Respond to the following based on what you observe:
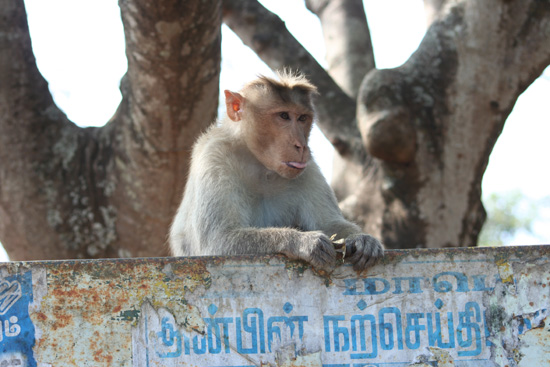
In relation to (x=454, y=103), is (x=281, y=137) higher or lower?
lower

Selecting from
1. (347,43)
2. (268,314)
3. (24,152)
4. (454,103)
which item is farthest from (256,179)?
(347,43)

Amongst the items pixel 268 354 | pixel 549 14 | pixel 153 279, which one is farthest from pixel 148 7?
pixel 549 14

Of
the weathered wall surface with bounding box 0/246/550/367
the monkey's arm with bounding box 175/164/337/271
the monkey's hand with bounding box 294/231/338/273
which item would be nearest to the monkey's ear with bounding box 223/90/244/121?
the monkey's arm with bounding box 175/164/337/271

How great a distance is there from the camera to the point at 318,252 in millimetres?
2518

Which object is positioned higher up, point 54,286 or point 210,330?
point 54,286

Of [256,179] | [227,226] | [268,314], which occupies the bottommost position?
[268,314]

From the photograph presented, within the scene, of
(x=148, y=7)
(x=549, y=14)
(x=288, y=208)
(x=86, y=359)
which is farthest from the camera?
(x=549, y=14)

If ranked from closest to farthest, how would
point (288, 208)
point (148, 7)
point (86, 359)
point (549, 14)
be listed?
point (86, 359), point (288, 208), point (148, 7), point (549, 14)

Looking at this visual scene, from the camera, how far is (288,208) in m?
3.43

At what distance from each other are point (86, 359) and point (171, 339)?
0.89 feet

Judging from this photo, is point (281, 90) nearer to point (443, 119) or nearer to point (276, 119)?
point (276, 119)

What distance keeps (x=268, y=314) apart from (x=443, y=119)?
3.21 meters

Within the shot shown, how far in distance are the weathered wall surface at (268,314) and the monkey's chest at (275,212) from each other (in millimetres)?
961

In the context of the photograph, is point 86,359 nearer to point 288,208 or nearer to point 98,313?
point 98,313
